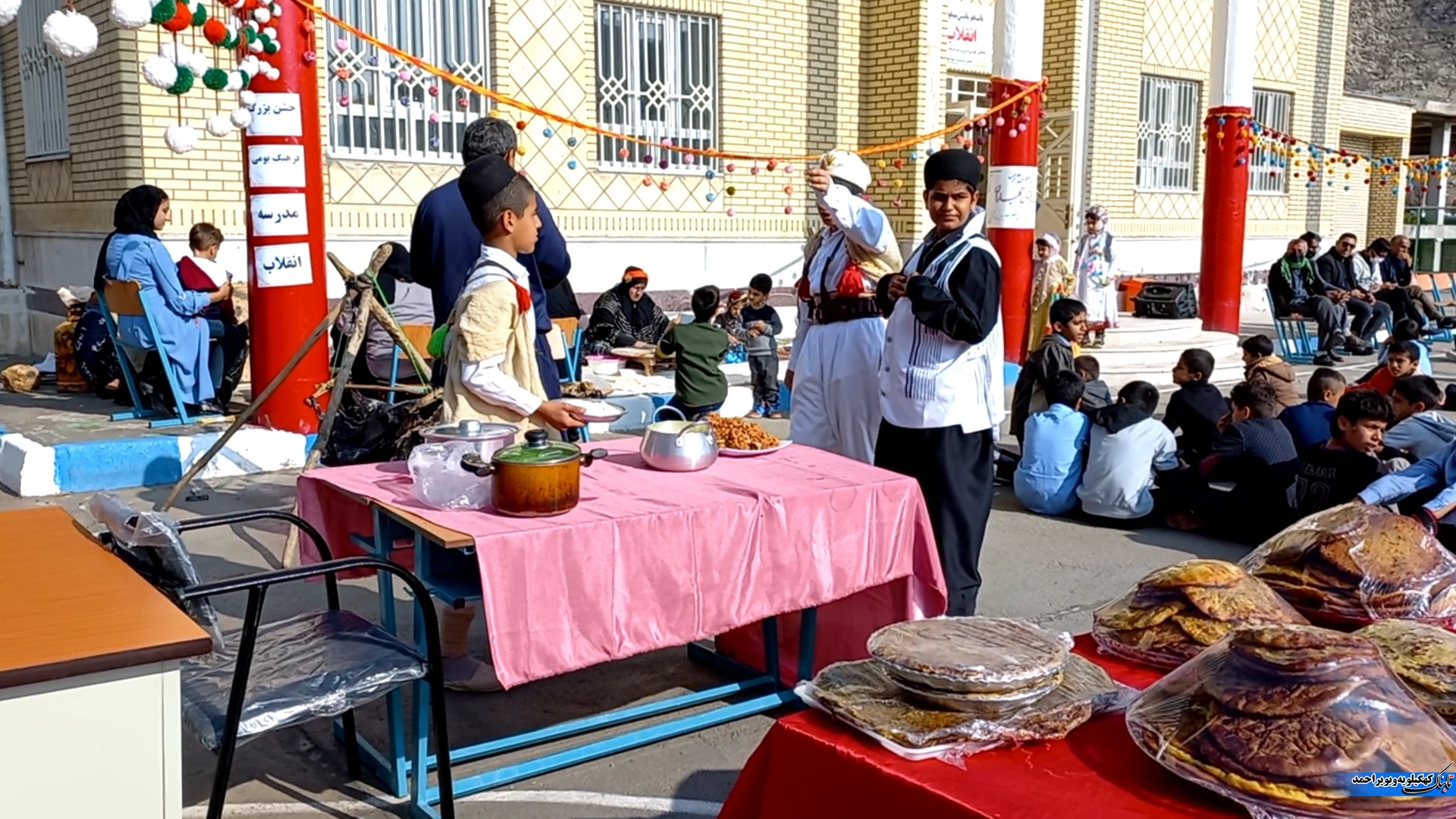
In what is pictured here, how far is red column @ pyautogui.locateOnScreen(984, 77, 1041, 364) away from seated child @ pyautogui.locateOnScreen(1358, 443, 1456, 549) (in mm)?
5205

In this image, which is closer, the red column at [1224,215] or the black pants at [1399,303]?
the red column at [1224,215]

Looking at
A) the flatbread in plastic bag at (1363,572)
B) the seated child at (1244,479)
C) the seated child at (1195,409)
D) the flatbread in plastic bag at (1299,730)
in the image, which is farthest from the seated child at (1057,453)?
the flatbread in plastic bag at (1299,730)

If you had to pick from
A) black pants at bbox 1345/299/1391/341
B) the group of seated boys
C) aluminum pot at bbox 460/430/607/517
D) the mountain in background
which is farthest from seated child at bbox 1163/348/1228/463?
the mountain in background

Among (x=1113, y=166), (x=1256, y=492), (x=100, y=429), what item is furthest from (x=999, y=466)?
(x=1113, y=166)

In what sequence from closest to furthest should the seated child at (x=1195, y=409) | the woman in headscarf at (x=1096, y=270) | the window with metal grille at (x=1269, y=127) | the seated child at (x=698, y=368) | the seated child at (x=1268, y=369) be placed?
the seated child at (x=1195, y=409)
the seated child at (x=1268, y=369)
the seated child at (x=698, y=368)
the woman in headscarf at (x=1096, y=270)
the window with metal grille at (x=1269, y=127)

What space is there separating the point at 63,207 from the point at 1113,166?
12.2 m

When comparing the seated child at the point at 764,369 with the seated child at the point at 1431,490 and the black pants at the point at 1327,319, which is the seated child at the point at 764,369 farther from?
the black pants at the point at 1327,319

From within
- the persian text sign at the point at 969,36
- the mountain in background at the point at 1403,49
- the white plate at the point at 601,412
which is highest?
the mountain in background at the point at 1403,49

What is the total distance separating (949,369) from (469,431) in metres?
1.68

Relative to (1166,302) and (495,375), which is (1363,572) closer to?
(495,375)

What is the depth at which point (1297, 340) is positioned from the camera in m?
14.4

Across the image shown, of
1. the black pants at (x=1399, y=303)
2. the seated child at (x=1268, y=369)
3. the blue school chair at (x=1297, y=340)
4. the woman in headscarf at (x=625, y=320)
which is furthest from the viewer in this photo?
the black pants at (x=1399, y=303)

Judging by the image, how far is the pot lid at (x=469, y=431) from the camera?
337cm

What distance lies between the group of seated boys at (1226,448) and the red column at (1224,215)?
6.02 metres
